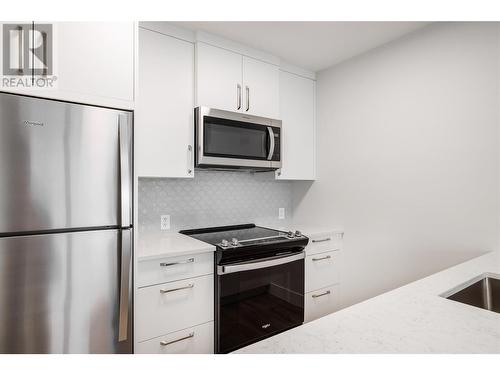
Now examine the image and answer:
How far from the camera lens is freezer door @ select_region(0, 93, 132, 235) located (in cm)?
116

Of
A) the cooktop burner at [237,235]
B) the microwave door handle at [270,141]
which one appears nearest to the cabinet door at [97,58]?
the cooktop burner at [237,235]

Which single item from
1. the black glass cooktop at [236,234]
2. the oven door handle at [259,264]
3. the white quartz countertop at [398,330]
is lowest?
the oven door handle at [259,264]

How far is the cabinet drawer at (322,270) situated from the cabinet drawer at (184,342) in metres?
0.92

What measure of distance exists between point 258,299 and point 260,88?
1.63 meters

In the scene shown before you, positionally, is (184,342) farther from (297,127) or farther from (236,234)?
(297,127)

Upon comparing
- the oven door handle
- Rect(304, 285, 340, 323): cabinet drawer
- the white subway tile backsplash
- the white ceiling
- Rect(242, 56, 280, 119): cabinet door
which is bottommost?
Rect(304, 285, 340, 323): cabinet drawer

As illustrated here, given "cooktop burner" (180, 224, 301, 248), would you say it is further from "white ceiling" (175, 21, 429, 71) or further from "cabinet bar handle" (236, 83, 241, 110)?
"white ceiling" (175, 21, 429, 71)

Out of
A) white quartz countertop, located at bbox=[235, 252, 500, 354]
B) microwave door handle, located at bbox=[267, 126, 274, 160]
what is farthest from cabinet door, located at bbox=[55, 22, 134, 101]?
white quartz countertop, located at bbox=[235, 252, 500, 354]

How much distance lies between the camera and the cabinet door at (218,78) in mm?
2094

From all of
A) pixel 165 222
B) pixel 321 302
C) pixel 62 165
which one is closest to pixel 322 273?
pixel 321 302

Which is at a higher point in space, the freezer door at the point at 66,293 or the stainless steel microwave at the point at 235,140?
the stainless steel microwave at the point at 235,140

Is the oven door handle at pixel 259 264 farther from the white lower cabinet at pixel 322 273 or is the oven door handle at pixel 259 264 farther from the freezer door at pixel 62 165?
the freezer door at pixel 62 165

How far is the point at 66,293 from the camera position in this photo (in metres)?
1.27

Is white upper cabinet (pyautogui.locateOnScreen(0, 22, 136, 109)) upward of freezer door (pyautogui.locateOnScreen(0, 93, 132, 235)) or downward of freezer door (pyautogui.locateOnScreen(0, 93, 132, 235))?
upward
